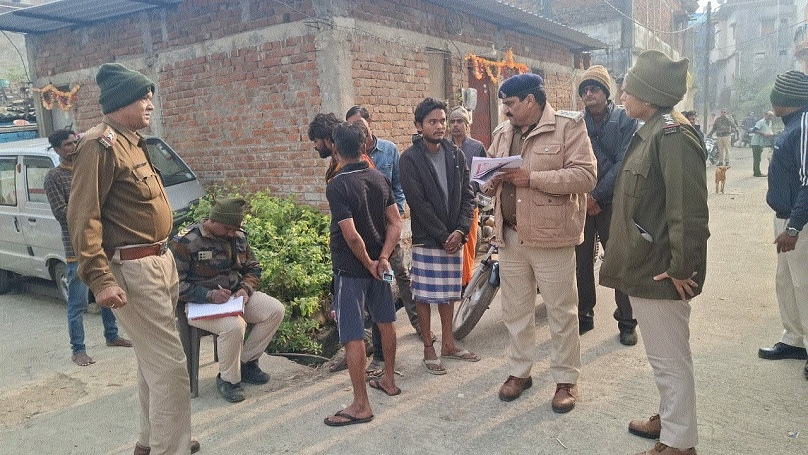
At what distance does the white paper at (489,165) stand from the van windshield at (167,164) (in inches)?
174

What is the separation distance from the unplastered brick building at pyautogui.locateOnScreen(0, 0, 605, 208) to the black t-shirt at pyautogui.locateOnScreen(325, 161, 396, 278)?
307cm

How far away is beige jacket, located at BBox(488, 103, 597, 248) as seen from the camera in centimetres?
336

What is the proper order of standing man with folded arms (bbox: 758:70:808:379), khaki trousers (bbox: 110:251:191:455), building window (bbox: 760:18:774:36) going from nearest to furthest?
khaki trousers (bbox: 110:251:191:455), standing man with folded arms (bbox: 758:70:808:379), building window (bbox: 760:18:774:36)

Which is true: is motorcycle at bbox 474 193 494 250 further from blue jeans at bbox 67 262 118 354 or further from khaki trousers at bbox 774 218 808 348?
blue jeans at bbox 67 262 118 354

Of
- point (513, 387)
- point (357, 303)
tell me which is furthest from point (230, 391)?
point (513, 387)

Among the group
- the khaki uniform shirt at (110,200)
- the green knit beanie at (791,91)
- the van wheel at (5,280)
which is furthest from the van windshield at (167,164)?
the green knit beanie at (791,91)

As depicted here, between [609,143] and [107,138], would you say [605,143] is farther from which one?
[107,138]

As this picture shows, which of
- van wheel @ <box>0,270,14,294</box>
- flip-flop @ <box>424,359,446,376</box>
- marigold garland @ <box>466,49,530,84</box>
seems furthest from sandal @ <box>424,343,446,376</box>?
van wheel @ <box>0,270,14,294</box>

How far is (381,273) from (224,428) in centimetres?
135

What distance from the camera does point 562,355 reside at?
139 inches

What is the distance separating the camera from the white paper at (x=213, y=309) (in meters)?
3.82

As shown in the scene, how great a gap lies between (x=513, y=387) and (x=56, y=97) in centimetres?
864

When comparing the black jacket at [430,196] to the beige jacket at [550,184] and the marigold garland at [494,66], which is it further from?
the marigold garland at [494,66]

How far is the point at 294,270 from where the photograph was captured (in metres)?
5.14
